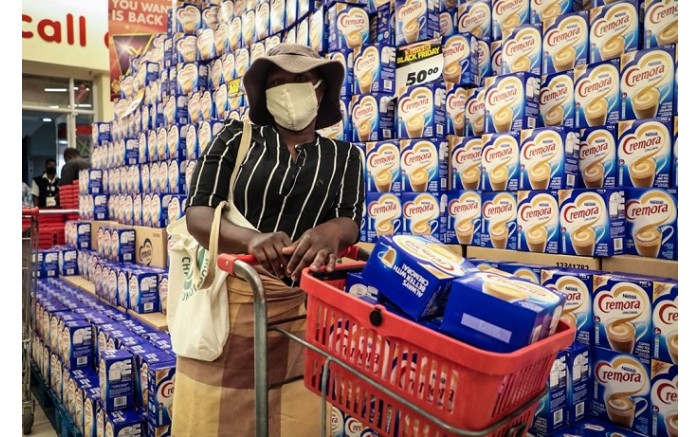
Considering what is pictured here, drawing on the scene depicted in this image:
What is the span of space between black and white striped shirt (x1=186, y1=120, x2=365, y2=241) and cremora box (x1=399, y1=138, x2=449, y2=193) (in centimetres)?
81

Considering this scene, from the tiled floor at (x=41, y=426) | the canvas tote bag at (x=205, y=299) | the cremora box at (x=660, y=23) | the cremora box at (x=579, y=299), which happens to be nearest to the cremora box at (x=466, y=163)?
the cremora box at (x=579, y=299)

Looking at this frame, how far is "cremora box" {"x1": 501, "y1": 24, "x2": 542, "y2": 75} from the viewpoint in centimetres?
241

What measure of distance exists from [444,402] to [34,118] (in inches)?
479

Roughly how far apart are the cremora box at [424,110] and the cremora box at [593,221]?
2.35 feet

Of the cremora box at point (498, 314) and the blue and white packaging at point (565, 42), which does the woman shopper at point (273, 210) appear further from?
the blue and white packaging at point (565, 42)

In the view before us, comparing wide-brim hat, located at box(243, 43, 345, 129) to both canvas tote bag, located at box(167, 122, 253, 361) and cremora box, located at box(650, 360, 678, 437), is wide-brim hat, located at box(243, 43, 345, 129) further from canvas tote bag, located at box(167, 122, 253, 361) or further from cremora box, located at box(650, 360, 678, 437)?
cremora box, located at box(650, 360, 678, 437)

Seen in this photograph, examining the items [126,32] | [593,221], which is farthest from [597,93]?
[126,32]

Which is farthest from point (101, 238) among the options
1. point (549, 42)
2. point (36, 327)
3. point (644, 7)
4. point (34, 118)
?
point (34, 118)

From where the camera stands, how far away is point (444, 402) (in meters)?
0.93

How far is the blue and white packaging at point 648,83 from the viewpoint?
1950 millimetres

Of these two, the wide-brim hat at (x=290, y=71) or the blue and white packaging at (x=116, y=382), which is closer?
the wide-brim hat at (x=290, y=71)

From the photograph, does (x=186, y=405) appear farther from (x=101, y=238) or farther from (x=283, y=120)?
(x=101, y=238)

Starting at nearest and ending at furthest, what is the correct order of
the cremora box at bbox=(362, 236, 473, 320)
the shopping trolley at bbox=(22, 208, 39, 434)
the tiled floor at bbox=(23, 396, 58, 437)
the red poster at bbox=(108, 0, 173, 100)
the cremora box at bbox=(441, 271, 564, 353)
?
the cremora box at bbox=(441, 271, 564, 353) < the cremora box at bbox=(362, 236, 473, 320) < the shopping trolley at bbox=(22, 208, 39, 434) < the tiled floor at bbox=(23, 396, 58, 437) < the red poster at bbox=(108, 0, 173, 100)

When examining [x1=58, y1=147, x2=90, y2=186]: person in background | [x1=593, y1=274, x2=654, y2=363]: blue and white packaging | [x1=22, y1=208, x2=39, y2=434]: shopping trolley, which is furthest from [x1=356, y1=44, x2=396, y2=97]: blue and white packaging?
[x1=58, y1=147, x2=90, y2=186]: person in background
